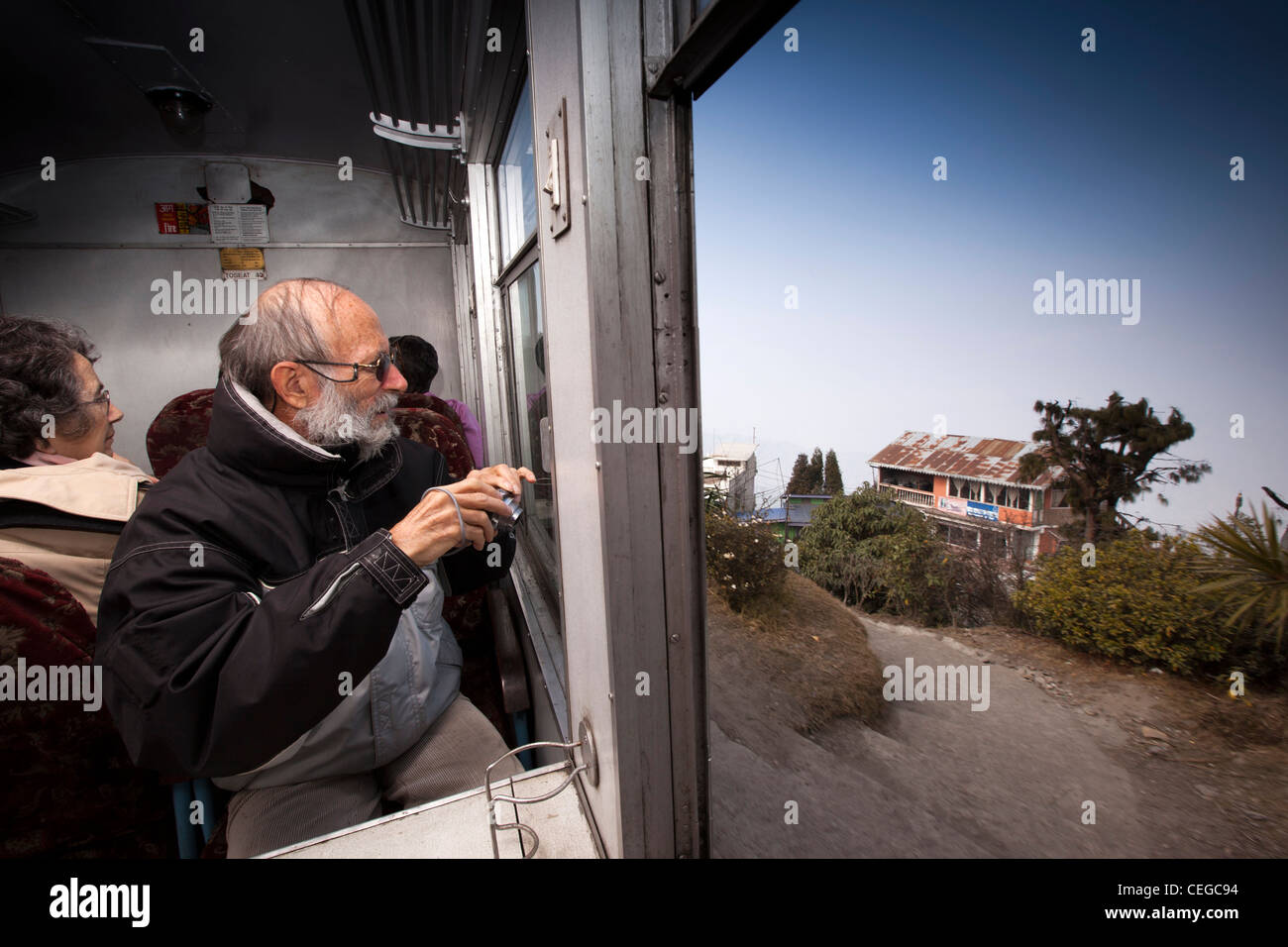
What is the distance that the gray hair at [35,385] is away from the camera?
5.14 ft

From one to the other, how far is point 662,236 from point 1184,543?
2.59ft

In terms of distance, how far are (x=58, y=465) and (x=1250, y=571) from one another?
8.22 feet

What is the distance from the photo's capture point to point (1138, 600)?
80cm

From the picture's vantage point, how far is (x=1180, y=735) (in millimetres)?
877

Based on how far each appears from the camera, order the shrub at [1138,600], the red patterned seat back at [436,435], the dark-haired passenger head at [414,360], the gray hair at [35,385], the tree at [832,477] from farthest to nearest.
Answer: the dark-haired passenger head at [414,360] < the red patterned seat back at [436,435] < the gray hair at [35,385] < the tree at [832,477] < the shrub at [1138,600]

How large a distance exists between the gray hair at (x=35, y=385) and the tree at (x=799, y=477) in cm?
208

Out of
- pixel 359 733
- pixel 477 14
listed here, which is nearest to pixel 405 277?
pixel 477 14

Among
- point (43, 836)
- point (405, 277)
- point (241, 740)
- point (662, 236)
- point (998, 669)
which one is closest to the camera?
point (662, 236)

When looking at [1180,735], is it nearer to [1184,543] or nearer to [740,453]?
[1184,543]

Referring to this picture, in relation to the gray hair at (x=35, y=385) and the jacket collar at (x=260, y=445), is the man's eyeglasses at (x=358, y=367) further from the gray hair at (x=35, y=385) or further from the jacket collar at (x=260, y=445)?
the gray hair at (x=35, y=385)

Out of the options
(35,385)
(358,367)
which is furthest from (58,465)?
(358,367)

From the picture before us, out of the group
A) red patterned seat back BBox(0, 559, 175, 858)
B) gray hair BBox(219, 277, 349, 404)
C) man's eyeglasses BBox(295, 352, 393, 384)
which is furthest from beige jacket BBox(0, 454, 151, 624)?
man's eyeglasses BBox(295, 352, 393, 384)

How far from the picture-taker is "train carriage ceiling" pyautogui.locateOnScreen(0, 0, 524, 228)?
212 centimetres

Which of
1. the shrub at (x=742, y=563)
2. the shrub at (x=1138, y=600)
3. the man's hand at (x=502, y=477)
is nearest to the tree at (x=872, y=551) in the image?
the shrub at (x=1138, y=600)
